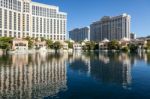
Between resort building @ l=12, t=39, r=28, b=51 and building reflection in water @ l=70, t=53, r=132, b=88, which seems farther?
resort building @ l=12, t=39, r=28, b=51

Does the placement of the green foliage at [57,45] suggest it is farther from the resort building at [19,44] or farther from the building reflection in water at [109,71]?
the building reflection in water at [109,71]

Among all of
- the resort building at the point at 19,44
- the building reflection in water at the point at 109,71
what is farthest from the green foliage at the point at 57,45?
the building reflection in water at the point at 109,71

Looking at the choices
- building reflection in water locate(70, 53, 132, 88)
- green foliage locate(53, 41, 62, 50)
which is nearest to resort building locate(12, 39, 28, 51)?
green foliage locate(53, 41, 62, 50)

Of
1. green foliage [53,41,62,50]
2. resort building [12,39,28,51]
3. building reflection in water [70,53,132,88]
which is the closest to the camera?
building reflection in water [70,53,132,88]

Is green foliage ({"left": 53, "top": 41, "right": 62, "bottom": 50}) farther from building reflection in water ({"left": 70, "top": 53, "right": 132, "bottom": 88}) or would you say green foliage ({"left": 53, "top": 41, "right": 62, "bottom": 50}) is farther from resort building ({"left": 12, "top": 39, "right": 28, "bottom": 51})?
building reflection in water ({"left": 70, "top": 53, "right": 132, "bottom": 88})

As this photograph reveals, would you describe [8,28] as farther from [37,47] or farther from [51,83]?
[51,83]

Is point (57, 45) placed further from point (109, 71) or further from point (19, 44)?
point (109, 71)

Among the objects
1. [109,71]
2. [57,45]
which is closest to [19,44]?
[57,45]

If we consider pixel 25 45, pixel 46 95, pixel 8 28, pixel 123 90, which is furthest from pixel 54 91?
pixel 8 28

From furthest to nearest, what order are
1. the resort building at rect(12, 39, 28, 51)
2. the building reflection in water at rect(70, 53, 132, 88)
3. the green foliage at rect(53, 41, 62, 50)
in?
the green foliage at rect(53, 41, 62, 50)
the resort building at rect(12, 39, 28, 51)
the building reflection in water at rect(70, 53, 132, 88)

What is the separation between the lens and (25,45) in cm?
15662

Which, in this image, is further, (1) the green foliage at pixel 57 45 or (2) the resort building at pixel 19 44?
(1) the green foliage at pixel 57 45

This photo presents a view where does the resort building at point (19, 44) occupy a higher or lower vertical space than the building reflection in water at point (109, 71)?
higher

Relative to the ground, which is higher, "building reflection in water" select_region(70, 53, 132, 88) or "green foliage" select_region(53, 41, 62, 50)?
"green foliage" select_region(53, 41, 62, 50)
